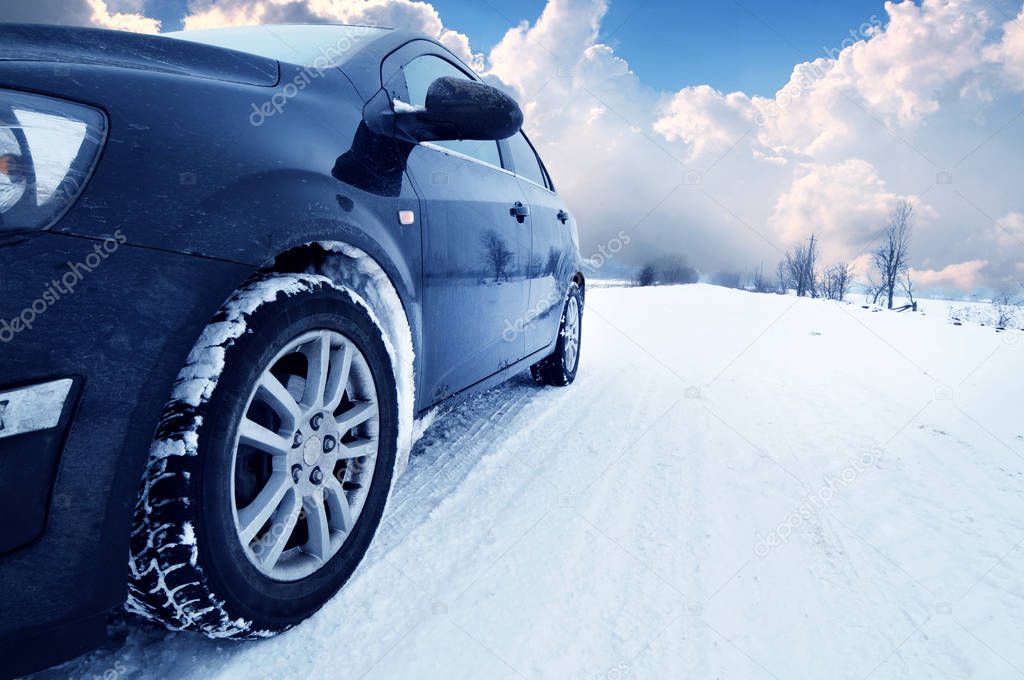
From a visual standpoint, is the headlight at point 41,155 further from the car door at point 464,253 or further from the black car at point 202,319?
the car door at point 464,253

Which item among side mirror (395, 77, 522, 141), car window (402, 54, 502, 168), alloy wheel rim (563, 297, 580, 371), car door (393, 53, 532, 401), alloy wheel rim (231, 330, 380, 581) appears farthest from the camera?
alloy wheel rim (563, 297, 580, 371)

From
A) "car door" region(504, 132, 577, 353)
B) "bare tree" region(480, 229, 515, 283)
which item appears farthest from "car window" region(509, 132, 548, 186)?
"bare tree" region(480, 229, 515, 283)

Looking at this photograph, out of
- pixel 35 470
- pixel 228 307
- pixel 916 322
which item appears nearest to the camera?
pixel 35 470

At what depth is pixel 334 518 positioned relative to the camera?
5.03 feet

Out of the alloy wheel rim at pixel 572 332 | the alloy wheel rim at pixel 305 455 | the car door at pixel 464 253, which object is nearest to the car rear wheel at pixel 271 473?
the alloy wheel rim at pixel 305 455

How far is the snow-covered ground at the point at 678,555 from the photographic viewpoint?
138cm

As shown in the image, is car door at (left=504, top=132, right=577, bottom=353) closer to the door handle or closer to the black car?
the door handle

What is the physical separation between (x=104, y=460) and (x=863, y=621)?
1.87 metres

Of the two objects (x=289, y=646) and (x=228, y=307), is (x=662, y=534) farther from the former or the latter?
(x=228, y=307)

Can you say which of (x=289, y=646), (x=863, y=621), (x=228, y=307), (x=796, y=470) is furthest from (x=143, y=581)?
(x=796, y=470)

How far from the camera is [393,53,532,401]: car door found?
1978 mm

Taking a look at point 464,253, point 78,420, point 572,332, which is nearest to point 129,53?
point 78,420

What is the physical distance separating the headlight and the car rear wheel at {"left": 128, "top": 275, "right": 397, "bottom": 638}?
340mm

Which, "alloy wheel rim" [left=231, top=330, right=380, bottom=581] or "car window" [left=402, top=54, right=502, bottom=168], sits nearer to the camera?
"alloy wheel rim" [left=231, top=330, right=380, bottom=581]
